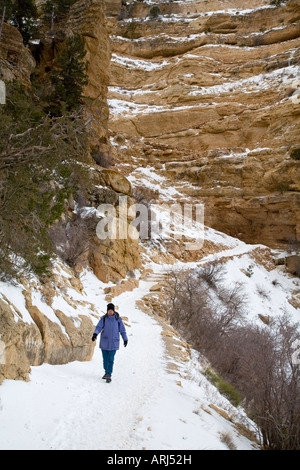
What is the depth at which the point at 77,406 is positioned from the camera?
4031 mm

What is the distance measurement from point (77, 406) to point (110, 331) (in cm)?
165

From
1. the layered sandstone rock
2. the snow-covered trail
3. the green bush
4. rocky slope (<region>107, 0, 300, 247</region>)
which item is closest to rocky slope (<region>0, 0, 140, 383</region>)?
the layered sandstone rock

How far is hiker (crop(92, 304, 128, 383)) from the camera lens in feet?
17.6

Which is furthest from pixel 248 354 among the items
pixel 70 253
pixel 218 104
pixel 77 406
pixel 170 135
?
pixel 218 104

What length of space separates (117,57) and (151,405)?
5985 centimetres

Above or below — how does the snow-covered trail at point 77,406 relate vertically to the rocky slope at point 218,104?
below

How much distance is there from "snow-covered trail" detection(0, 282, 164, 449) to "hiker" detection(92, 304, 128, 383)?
0.88ft

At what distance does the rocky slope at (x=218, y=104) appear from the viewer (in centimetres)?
3103

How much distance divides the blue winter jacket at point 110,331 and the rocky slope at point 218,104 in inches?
1052

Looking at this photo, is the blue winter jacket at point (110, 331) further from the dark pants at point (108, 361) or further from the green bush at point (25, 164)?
the green bush at point (25, 164)

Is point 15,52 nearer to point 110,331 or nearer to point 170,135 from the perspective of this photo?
point 110,331

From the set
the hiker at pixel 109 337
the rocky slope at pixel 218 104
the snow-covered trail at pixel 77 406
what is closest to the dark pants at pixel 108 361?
the hiker at pixel 109 337

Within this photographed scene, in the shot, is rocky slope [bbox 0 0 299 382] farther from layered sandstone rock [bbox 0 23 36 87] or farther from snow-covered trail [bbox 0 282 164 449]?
snow-covered trail [bbox 0 282 164 449]
